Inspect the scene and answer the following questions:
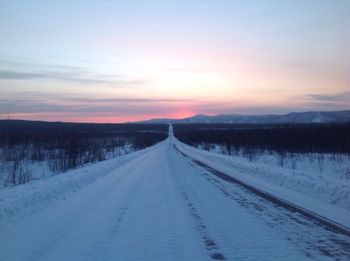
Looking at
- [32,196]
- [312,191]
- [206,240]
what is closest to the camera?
[206,240]

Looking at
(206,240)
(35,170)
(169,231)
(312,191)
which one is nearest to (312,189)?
(312,191)

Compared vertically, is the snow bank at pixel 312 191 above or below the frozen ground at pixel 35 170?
above

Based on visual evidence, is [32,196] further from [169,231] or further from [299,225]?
[299,225]

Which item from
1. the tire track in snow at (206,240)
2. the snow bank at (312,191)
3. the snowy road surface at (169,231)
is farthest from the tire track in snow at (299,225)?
the tire track in snow at (206,240)

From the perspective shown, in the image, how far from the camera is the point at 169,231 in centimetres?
776

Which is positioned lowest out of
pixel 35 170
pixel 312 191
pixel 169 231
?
pixel 35 170

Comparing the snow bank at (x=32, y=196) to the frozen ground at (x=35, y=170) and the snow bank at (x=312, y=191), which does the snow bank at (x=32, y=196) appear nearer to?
the frozen ground at (x=35, y=170)

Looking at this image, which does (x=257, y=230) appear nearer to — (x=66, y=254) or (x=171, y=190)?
(x=66, y=254)

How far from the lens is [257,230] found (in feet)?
25.3

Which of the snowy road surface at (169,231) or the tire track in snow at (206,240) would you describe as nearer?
the tire track in snow at (206,240)

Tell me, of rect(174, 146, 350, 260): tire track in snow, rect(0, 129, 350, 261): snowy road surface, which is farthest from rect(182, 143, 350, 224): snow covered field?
rect(0, 129, 350, 261): snowy road surface

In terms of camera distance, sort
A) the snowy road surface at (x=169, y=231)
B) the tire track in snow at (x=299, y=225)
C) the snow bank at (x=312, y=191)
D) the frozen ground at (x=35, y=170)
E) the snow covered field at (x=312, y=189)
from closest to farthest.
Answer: the snowy road surface at (x=169, y=231) → the tire track in snow at (x=299, y=225) → the snow bank at (x=312, y=191) → the snow covered field at (x=312, y=189) → the frozen ground at (x=35, y=170)

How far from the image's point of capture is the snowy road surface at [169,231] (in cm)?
622

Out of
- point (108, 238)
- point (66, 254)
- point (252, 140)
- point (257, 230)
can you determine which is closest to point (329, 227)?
point (257, 230)
